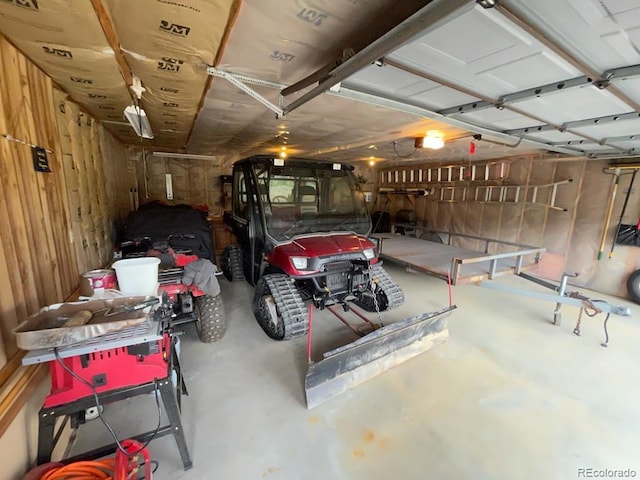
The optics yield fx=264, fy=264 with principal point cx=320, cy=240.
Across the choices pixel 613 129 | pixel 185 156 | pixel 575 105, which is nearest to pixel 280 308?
pixel 575 105

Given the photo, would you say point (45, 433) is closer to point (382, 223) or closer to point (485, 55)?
point (485, 55)

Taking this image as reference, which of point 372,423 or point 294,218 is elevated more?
point 294,218

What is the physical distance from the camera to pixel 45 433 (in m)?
1.25

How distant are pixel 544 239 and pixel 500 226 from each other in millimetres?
788

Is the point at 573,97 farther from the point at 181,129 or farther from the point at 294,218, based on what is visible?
the point at 181,129

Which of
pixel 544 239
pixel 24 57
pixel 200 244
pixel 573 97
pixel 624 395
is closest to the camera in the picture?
pixel 24 57

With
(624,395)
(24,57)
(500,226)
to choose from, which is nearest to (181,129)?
(24,57)

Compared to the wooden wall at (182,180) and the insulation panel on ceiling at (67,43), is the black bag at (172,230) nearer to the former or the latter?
the insulation panel on ceiling at (67,43)

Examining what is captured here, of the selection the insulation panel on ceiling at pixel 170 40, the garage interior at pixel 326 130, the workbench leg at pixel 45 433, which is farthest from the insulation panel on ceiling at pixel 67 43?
the workbench leg at pixel 45 433

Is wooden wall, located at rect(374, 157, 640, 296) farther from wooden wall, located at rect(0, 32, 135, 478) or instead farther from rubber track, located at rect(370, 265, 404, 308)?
wooden wall, located at rect(0, 32, 135, 478)

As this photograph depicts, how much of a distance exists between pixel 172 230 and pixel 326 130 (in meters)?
2.47

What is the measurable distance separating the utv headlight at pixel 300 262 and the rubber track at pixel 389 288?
3.08ft

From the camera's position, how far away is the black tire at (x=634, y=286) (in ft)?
13.5

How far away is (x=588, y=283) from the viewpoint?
4.66m
